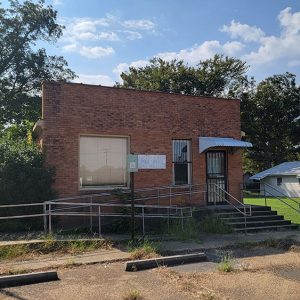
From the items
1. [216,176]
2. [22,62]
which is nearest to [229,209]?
[216,176]

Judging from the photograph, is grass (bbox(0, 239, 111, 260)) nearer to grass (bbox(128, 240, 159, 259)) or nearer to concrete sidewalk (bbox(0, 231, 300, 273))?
concrete sidewalk (bbox(0, 231, 300, 273))

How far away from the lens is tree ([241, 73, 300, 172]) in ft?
169

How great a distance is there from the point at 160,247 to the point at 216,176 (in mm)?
7174

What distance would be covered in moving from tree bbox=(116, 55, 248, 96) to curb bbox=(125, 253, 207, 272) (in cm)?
3817

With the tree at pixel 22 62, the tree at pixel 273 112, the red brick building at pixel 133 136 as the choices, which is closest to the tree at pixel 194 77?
the tree at pixel 273 112

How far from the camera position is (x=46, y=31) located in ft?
116

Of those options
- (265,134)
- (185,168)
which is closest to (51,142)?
(185,168)

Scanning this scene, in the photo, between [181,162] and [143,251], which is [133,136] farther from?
[143,251]

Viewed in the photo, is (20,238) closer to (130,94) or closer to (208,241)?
(208,241)

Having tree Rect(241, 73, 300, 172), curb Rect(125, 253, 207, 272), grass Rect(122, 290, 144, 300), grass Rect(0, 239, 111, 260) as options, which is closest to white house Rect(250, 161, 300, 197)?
tree Rect(241, 73, 300, 172)

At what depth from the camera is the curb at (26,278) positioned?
7412 millimetres

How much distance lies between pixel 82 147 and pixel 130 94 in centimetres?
260

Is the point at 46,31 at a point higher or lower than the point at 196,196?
higher

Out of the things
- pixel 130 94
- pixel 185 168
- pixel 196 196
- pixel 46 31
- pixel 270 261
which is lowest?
pixel 270 261
